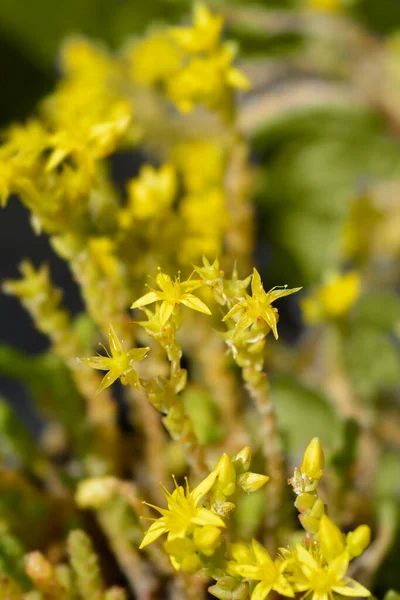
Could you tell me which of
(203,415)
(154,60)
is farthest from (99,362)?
(154,60)

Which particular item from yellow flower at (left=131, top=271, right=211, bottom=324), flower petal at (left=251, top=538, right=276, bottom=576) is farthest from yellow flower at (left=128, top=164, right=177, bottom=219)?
flower petal at (left=251, top=538, right=276, bottom=576)

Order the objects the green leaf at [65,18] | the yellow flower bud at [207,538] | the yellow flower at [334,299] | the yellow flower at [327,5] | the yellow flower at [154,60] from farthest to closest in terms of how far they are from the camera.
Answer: the green leaf at [65,18] < the yellow flower at [327,5] < the yellow flower at [154,60] < the yellow flower at [334,299] < the yellow flower bud at [207,538]

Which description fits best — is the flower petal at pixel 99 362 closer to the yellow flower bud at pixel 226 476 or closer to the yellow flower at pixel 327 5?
the yellow flower bud at pixel 226 476

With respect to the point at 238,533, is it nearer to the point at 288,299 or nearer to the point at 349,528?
the point at 349,528

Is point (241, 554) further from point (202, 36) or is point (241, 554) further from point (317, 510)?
point (202, 36)

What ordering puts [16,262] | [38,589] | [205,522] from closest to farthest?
[205,522] → [38,589] → [16,262]

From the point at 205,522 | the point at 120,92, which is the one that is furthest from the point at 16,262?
the point at 205,522

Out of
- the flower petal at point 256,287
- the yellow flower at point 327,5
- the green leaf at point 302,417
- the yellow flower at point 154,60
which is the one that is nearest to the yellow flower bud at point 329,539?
the flower petal at point 256,287

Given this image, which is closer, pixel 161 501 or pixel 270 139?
pixel 161 501
